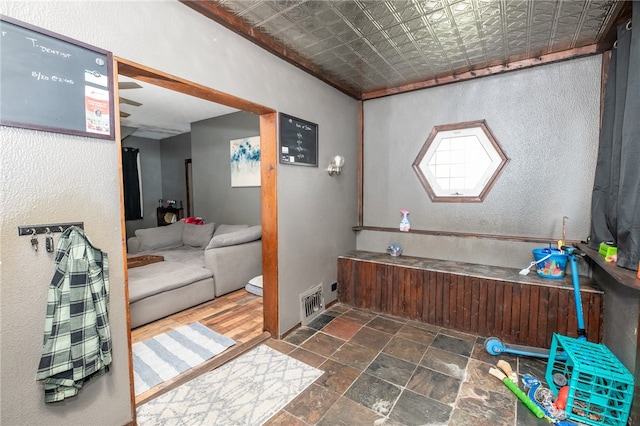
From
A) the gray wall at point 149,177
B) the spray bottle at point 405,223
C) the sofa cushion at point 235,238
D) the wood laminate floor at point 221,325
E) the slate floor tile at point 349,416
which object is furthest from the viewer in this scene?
the gray wall at point 149,177

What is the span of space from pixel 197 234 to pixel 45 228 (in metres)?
3.67

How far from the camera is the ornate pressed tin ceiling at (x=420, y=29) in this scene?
1832 millimetres

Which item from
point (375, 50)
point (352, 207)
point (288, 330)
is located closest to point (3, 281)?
point (288, 330)

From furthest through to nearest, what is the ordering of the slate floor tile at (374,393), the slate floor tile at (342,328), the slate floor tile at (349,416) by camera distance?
the slate floor tile at (342,328) < the slate floor tile at (374,393) < the slate floor tile at (349,416)

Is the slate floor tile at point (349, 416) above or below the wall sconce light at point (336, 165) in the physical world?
below

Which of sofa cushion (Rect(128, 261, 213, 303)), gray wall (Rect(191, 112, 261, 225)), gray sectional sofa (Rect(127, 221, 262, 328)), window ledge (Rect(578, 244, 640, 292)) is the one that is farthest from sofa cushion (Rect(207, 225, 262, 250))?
window ledge (Rect(578, 244, 640, 292))

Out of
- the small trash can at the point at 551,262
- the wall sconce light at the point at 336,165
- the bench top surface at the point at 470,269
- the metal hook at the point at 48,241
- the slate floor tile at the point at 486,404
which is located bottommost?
the slate floor tile at the point at 486,404

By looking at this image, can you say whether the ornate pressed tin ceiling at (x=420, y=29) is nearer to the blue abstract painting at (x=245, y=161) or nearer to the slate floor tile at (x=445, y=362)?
the blue abstract painting at (x=245, y=161)

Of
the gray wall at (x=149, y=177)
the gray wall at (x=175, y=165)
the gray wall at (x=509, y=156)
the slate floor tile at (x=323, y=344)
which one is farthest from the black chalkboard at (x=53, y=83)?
the gray wall at (x=149, y=177)

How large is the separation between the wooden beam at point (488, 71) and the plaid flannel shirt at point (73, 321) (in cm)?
325

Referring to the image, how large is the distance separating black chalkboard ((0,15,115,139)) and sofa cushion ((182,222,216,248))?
3.46 m

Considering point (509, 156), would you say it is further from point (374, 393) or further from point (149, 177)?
point (149, 177)

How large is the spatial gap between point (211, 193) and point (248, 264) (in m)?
2.16

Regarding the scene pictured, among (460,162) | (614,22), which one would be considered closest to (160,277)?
(460,162)
